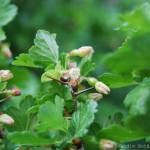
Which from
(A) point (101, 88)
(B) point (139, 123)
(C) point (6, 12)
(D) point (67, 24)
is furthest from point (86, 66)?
(D) point (67, 24)

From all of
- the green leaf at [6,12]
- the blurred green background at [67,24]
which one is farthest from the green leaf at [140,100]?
the blurred green background at [67,24]

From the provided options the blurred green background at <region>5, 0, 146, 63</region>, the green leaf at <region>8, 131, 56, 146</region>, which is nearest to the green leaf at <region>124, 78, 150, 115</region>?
the green leaf at <region>8, 131, 56, 146</region>

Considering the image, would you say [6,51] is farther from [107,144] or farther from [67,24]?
[67,24]

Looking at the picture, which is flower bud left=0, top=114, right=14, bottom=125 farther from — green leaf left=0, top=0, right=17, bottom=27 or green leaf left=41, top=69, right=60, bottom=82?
green leaf left=0, top=0, right=17, bottom=27

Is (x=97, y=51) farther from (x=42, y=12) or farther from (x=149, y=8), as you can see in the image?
(x=149, y=8)

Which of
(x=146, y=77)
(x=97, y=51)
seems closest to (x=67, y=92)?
(x=146, y=77)

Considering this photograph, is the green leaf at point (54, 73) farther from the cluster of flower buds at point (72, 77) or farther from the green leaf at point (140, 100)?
the green leaf at point (140, 100)

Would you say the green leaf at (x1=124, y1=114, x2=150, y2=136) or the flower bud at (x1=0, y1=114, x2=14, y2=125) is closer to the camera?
the green leaf at (x1=124, y1=114, x2=150, y2=136)
